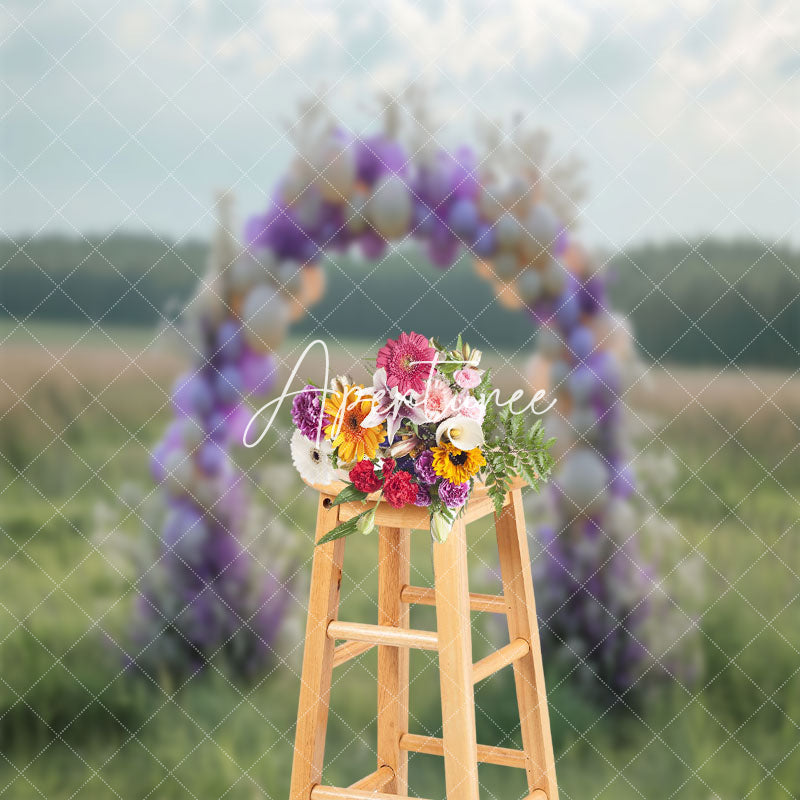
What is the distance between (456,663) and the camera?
65.8 inches

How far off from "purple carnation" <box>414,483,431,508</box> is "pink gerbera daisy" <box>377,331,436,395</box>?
0.14 m

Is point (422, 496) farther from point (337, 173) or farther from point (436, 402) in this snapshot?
point (337, 173)

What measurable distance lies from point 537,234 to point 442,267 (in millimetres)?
225

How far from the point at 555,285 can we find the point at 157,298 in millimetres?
891

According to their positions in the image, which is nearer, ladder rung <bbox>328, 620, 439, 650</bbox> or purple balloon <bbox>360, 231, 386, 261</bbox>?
ladder rung <bbox>328, 620, 439, 650</bbox>

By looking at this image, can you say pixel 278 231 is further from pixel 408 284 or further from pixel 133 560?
pixel 133 560

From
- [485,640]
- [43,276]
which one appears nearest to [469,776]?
[485,640]

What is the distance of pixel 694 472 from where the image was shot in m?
2.58

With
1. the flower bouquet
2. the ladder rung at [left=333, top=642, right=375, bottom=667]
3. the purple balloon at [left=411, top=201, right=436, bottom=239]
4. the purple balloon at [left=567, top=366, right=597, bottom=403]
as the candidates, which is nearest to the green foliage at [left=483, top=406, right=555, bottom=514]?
the flower bouquet

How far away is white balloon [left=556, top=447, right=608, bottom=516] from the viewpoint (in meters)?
2.47

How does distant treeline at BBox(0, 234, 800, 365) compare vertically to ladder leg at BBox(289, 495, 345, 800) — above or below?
above

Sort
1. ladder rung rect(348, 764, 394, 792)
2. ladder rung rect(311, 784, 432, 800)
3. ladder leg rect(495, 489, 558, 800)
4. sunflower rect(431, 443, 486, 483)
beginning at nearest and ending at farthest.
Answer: sunflower rect(431, 443, 486, 483), ladder rung rect(311, 784, 432, 800), ladder leg rect(495, 489, 558, 800), ladder rung rect(348, 764, 394, 792)

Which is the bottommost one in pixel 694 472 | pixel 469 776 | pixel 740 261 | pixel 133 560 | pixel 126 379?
pixel 469 776

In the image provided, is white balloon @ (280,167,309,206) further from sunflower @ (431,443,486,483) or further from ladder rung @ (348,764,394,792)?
ladder rung @ (348,764,394,792)
